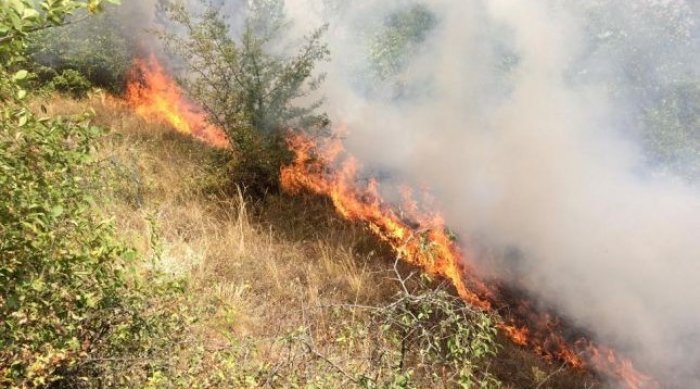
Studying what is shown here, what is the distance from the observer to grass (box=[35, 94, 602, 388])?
248 cm

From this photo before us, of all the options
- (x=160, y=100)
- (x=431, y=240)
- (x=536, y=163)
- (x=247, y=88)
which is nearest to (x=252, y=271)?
(x=431, y=240)

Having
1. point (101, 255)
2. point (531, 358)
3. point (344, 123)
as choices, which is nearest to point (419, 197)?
point (344, 123)

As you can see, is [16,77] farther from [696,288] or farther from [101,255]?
[696,288]

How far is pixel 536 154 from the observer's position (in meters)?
7.71

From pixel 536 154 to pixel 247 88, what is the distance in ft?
15.6

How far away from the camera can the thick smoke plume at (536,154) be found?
6.45 m

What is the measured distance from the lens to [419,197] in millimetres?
7645

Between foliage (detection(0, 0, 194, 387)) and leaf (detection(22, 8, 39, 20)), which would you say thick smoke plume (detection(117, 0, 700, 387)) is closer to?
foliage (detection(0, 0, 194, 387))

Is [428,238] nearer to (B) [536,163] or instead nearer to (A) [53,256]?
(B) [536,163]

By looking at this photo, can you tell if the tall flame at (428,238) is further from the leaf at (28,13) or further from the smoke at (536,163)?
the leaf at (28,13)

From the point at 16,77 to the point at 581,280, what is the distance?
695 centimetres

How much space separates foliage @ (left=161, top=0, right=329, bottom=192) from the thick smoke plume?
1.78 meters

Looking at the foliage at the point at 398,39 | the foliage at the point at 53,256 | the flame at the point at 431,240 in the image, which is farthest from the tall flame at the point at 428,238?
the foliage at the point at 398,39

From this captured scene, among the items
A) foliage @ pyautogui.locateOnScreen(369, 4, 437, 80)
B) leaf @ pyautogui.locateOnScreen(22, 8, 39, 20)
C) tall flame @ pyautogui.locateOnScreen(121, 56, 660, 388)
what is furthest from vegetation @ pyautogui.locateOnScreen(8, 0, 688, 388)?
tall flame @ pyautogui.locateOnScreen(121, 56, 660, 388)
